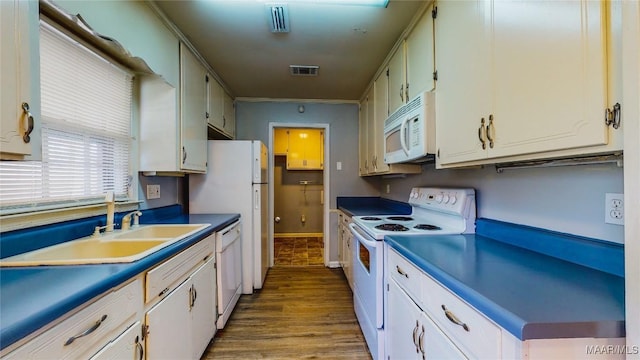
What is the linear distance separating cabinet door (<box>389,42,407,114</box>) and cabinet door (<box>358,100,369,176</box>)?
0.93 metres

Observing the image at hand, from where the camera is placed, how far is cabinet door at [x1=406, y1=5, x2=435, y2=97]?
163cm

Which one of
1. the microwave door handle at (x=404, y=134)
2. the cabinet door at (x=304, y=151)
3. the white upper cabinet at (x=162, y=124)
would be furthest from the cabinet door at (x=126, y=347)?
the cabinet door at (x=304, y=151)

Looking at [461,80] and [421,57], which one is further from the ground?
[421,57]

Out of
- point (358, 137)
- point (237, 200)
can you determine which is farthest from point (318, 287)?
point (358, 137)

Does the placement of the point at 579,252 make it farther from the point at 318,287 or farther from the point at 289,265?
the point at 289,265

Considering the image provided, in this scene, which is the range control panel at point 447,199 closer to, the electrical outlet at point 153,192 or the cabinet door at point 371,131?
the cabinet door at point 371,131

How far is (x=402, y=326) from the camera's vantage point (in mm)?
1317

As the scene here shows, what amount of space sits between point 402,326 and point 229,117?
2.92 metres

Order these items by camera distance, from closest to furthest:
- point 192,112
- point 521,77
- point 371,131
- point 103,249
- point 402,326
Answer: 1. point 521,77
2. point 402,326
3. point 103,249
4. point 192,112
5. point 371,131

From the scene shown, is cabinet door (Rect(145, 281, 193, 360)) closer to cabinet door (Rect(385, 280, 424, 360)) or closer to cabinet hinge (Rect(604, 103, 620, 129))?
cabinet door (Rect(385, 280, 424, 360))

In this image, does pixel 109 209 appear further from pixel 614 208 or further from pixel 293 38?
pixel 614 208

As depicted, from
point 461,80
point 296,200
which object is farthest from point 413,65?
point 296,200

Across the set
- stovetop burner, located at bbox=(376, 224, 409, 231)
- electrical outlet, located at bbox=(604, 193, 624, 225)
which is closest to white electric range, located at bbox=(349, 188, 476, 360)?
stovetop burner, located at bbox=(376, 224, 409, 231)

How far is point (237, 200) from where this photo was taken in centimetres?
275
